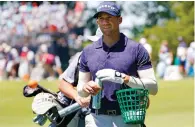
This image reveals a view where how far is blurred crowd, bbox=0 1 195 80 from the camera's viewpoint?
2850 centimetres

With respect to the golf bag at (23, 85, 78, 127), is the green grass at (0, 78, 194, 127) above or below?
below

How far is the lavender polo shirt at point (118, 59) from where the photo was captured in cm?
516

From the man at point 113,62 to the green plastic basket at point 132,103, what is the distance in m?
0.10

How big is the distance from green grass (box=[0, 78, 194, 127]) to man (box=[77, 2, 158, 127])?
7.89 metres

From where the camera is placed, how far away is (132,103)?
495cm

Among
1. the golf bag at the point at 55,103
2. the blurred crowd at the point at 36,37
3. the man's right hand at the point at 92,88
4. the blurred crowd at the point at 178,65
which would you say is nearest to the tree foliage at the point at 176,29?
the blurred crowd at the point at 36,37

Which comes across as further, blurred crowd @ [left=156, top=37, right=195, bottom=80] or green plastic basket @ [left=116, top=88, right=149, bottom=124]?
blurred crowd @ [left=156, top=37, right=195, bottom=80]

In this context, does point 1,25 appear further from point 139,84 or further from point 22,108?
point 139,84

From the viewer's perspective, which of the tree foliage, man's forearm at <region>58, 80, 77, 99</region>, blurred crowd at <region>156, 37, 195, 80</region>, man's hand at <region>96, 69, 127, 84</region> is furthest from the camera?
the tree foliage

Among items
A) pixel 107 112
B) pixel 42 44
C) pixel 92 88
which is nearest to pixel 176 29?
pixel 42 44

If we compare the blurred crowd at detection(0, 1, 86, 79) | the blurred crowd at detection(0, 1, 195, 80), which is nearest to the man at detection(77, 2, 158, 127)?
the blurred crowd at detection(0, 1, 195, 80)

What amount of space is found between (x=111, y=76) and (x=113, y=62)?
264mm

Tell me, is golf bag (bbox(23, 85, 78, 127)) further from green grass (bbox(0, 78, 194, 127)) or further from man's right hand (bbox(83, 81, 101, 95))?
green grass (bbox(0, 78, 194, 127))

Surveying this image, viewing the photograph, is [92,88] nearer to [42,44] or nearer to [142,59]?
[142,59]
